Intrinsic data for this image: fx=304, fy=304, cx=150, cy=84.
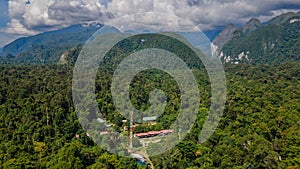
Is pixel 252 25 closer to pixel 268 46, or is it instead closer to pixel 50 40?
pixel 268 46

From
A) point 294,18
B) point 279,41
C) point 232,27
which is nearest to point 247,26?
point 232,27

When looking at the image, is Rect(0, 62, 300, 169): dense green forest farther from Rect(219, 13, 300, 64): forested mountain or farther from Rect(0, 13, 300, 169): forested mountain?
Rect(219, 13, 300, 64): forested mountain

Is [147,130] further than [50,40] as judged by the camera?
No

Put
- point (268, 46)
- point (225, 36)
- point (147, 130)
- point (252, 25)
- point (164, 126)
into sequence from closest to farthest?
point (147, 130) → point (164, 126) → point (268, 46) → point (225, 36) → point (252, 25)

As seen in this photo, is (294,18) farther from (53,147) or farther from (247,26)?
(53,147)

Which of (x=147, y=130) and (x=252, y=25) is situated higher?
(x=252, y=25)

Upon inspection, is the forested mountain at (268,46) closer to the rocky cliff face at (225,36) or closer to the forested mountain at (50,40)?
the rocky cliff face at (225,36)

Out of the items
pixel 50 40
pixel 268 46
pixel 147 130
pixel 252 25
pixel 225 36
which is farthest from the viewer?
pixel 50 40

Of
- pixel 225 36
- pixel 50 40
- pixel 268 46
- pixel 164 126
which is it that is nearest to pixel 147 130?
pixel 164 126

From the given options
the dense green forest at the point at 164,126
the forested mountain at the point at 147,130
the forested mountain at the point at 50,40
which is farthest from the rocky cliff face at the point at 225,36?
the dense green forest at the point at 164,126
